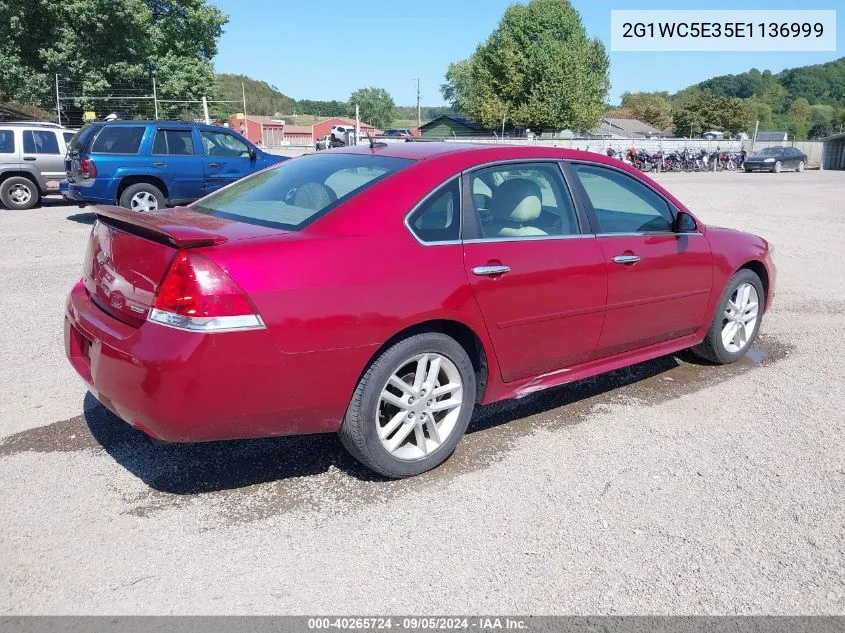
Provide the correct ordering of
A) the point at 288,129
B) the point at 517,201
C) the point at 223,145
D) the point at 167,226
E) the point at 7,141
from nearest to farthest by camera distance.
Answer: the point at 167,226 → the point at 517,201 → the point at 223,145 → the point at 7,141 → the point at 288,129

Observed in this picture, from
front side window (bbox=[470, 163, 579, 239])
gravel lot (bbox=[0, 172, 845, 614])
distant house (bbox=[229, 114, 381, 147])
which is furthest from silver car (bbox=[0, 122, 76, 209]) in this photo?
distant house (bbox=[229, 114, 381, 147])

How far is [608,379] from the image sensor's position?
507cm

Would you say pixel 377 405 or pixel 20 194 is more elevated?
pixel 20 194

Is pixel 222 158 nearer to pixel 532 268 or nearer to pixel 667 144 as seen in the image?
pixel 532 268

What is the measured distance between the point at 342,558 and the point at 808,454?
263cm

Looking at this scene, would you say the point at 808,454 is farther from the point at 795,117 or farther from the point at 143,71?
the point at 795,117

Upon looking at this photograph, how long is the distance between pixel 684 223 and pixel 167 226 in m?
3.24

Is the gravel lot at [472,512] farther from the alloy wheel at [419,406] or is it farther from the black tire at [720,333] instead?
the black tire at [720,333]

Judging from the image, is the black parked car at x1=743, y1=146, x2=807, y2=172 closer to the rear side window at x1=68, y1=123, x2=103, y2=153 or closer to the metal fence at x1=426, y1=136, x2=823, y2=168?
the metal fence at x1=426, y1=136, x2=823, y2=168

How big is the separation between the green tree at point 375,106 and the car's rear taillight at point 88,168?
115430 mm

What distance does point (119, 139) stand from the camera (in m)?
12.3

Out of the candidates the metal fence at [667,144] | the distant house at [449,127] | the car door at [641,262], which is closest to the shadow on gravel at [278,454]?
the car door at [641,262]

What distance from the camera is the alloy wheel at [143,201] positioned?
480 inches

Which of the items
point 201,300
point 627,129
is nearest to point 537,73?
point 627,129
